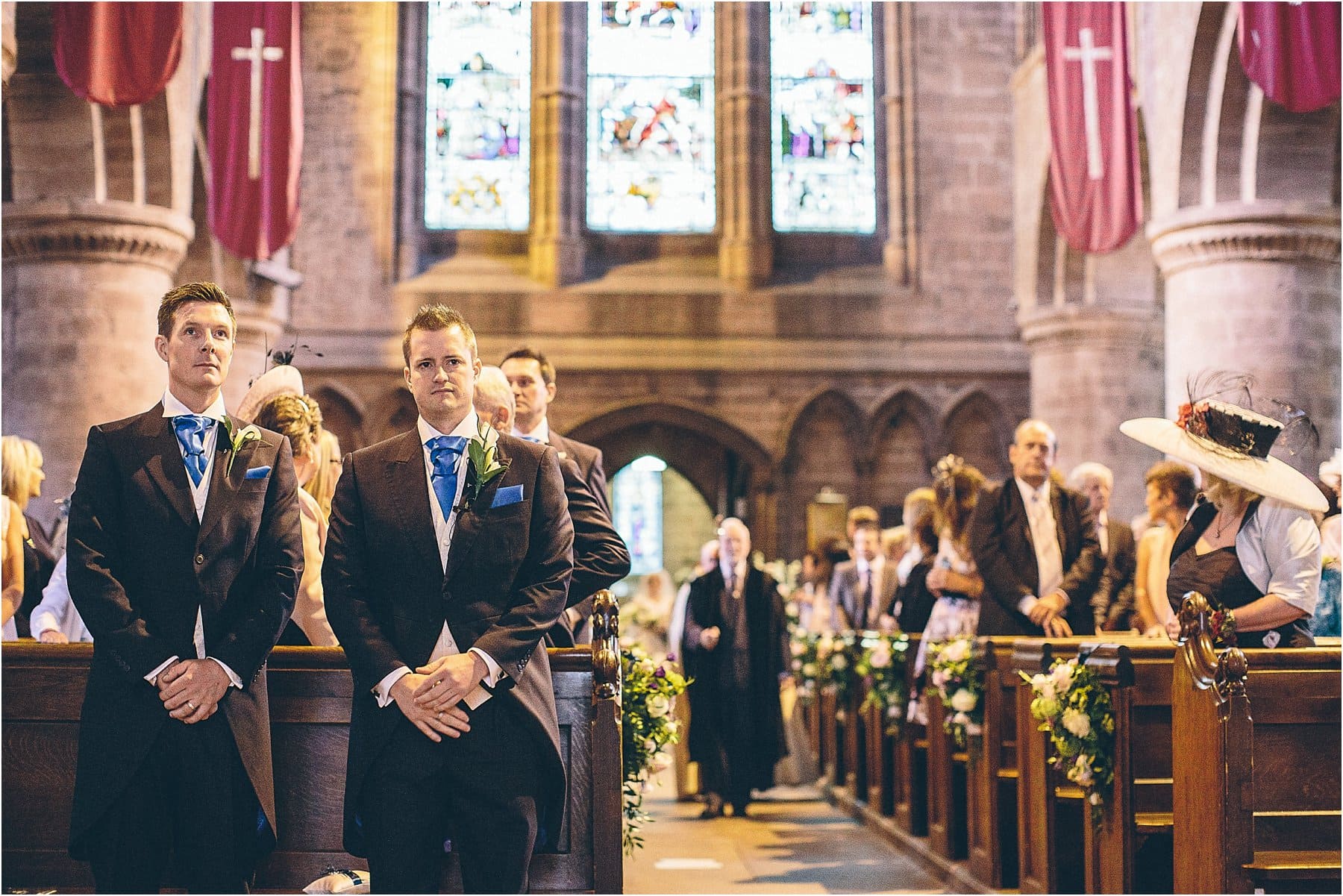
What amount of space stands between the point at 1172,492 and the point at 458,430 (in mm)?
3994

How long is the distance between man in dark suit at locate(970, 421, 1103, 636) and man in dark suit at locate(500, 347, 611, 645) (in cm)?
202

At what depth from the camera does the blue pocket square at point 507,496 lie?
3.05 m

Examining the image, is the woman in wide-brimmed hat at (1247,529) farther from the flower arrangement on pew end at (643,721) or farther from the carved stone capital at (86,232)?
the carved stone capital at (86,232)

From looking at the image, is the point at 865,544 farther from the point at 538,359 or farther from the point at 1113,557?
the point at 538,359

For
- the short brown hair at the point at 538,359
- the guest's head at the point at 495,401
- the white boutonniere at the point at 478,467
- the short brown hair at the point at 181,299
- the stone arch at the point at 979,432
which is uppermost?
the stone arch at the point at 979,432

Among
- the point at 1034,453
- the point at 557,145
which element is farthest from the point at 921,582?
the point at 557,145

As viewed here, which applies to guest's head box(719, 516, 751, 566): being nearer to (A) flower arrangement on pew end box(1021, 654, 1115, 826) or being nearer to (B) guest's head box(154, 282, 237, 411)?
(A) flower arrangement on pew end box(1021, 654, 1115, 826)

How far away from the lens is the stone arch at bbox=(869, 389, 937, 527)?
16.0 meters

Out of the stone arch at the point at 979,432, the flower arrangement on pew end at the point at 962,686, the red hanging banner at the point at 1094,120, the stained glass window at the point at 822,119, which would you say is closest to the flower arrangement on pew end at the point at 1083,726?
the flower arrangement on pew end at the point at 962,686

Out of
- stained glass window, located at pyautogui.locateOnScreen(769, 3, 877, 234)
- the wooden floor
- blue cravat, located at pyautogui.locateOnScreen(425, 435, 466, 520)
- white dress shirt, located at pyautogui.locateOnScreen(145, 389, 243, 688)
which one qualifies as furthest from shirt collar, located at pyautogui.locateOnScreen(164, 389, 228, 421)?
stained glass window, located at pyautogui.locateOnScreen(769, 3, 877, 234)

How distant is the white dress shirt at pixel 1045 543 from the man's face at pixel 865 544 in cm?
424

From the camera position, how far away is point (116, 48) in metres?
8.00

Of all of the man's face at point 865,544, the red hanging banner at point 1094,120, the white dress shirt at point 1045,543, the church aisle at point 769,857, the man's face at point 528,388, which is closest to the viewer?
the man's face at point 528,388

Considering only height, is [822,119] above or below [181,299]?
above
